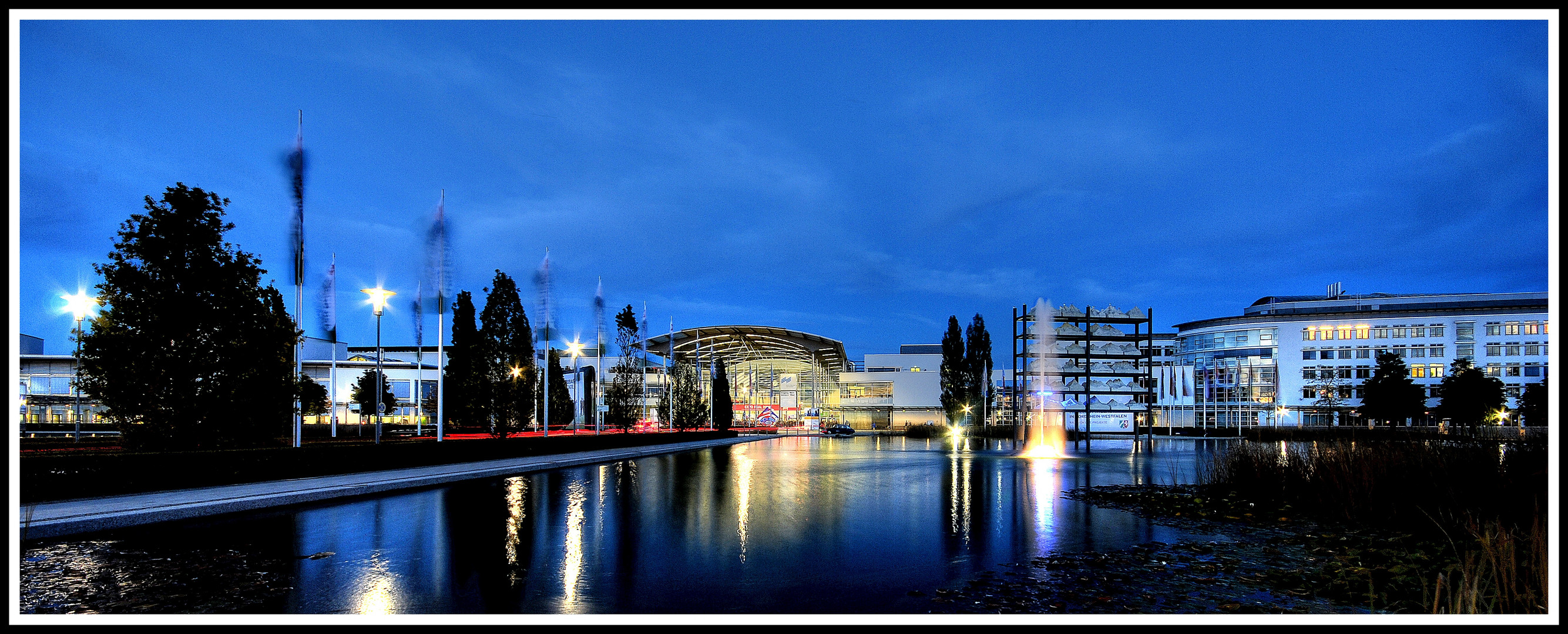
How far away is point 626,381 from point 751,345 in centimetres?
3346

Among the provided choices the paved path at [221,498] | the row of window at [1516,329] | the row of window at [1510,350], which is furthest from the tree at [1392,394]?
the paved path at [221,498]

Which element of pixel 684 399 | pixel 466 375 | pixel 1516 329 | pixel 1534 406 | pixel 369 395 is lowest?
pixel 1534 406

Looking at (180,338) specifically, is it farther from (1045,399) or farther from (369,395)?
(369,395)

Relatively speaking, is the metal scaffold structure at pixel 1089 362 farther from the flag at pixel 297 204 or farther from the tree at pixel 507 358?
the flag at pixel 297 204

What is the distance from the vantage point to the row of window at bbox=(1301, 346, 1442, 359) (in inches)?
3472

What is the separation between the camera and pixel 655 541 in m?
9.77

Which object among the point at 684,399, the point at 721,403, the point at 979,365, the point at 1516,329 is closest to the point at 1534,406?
the point at 1516,329

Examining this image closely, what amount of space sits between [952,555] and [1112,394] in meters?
30.1

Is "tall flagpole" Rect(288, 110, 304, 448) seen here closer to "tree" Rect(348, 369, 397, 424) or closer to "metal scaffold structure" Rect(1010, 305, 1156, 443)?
"metal scaffold structure" Rect(1010, 305, 1156, 443)

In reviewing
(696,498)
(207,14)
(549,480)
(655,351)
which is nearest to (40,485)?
(549,480)

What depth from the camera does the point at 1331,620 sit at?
4.80m

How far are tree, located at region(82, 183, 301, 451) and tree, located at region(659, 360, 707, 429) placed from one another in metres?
34.4

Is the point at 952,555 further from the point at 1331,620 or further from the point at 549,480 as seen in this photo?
the point at 549,480
